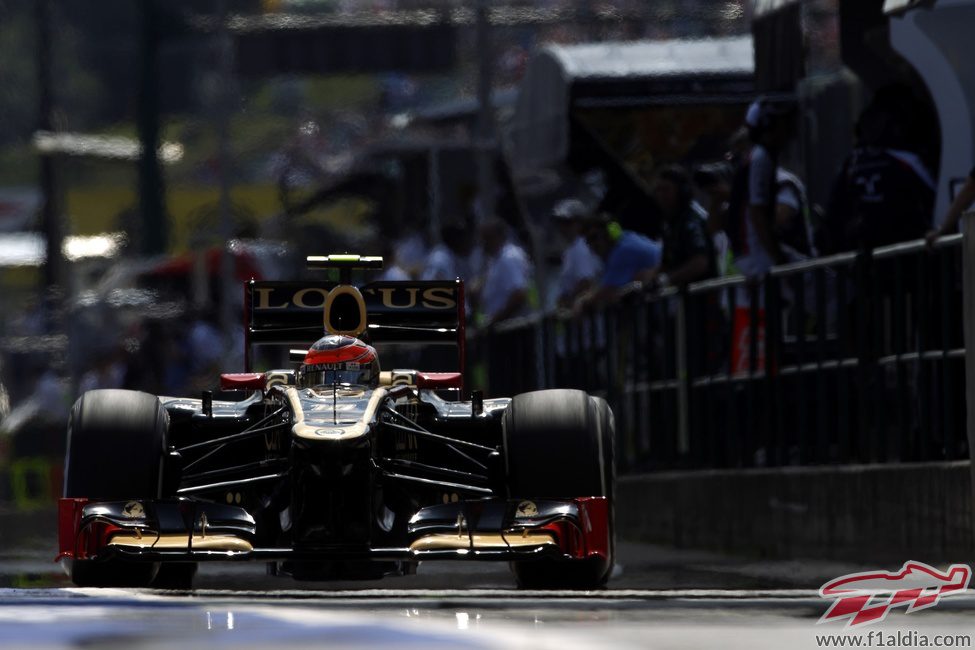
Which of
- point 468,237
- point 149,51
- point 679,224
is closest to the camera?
point 679,224

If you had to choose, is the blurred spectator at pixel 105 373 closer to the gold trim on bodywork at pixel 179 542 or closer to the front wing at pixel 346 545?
the front wing at pixel 346 545

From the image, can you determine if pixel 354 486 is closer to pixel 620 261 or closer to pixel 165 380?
pixel 620 261

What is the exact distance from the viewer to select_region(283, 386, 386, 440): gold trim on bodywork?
33.9ft

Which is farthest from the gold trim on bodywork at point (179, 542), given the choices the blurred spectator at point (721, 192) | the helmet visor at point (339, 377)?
the blurred spectator at point (721, 192)

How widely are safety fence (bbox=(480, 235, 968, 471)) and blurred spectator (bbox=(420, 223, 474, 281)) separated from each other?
170 inches

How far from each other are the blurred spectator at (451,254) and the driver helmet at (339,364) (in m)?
10.6

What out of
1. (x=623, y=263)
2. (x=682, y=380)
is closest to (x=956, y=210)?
(x=682, y=380)

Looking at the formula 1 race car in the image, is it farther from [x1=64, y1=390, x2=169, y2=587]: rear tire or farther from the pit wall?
the pit wall

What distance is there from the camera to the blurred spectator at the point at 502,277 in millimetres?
20234

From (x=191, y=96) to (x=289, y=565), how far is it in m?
30.4

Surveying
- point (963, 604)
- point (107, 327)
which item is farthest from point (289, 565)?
point (107, 327)

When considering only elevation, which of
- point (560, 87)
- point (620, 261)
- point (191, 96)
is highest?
point (191, 96)

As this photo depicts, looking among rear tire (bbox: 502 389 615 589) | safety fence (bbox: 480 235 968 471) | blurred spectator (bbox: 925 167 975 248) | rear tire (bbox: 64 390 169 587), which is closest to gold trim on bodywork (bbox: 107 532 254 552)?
rear tire (bbox: 64 390 169 587)

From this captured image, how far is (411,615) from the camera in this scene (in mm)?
8500
